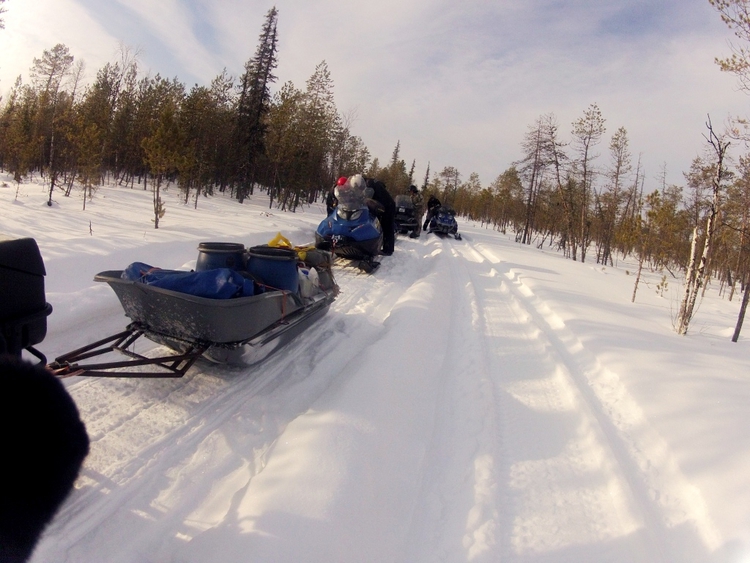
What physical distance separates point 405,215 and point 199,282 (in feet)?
43.8

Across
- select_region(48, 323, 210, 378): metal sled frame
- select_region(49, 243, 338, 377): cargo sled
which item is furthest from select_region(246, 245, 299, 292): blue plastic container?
select_region(48, 323, 210, 378): metal sled frame

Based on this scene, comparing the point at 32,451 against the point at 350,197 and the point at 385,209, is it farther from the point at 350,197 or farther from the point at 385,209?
the point at 385,209

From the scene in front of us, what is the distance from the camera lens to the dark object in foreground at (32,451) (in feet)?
2.77

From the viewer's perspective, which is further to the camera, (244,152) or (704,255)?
(244,152)

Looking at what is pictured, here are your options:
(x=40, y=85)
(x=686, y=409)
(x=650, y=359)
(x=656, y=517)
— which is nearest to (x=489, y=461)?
(x=656, y=517)

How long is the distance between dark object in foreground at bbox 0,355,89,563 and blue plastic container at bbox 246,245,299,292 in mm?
2556

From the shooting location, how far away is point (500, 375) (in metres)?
3.83

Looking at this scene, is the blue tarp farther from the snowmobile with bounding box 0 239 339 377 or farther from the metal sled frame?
the metal sled frame

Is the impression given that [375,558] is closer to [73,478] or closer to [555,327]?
[73,478]

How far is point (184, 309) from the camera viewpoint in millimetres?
2742

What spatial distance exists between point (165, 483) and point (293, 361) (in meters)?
1.60

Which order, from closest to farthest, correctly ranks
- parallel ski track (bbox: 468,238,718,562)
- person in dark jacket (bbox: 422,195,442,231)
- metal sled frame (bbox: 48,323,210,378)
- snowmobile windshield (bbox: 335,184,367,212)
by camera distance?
parallel ski track (bbox: 468,238,718,562) → metal sled frame (bbox: 48,323,210,378) → snowmobile windshield (bbox: 335,184,367,212) → person in dark jacket (bbox: 422,195,442,231)

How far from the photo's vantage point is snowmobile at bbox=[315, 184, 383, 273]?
775 cm

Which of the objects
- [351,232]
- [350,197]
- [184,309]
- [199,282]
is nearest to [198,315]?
[184,309]
